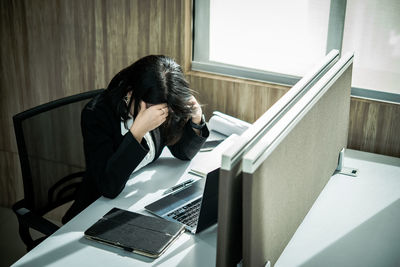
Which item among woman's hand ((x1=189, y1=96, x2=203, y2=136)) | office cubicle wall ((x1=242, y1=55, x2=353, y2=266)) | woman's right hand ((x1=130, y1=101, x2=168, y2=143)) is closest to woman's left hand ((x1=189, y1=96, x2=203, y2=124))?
woman's hand ((x1=189, y1=96, x2=203, y2=136))

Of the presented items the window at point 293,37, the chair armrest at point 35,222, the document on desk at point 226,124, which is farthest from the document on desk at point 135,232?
the window at point 293,37

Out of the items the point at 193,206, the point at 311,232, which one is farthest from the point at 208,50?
the point at 311,232

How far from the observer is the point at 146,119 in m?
1.66

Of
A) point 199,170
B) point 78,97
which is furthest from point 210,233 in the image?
point 78,97

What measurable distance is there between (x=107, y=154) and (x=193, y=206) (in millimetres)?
355

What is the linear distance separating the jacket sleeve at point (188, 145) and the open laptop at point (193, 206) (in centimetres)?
17

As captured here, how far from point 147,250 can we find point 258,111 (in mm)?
1004

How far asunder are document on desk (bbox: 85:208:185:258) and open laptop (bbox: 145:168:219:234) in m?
0.05

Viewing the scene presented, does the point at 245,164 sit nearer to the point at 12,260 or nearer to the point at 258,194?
the point at 258,194

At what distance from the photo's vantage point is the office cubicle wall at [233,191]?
1.06 meters

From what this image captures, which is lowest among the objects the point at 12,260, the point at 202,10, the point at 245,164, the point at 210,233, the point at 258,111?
the point at 12,260

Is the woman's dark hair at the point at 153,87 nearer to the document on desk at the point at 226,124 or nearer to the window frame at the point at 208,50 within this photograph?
the document on desk at the point at 226,124

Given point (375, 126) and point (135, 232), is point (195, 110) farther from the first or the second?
point (375, 126)

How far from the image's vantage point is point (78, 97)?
1.92 metres
